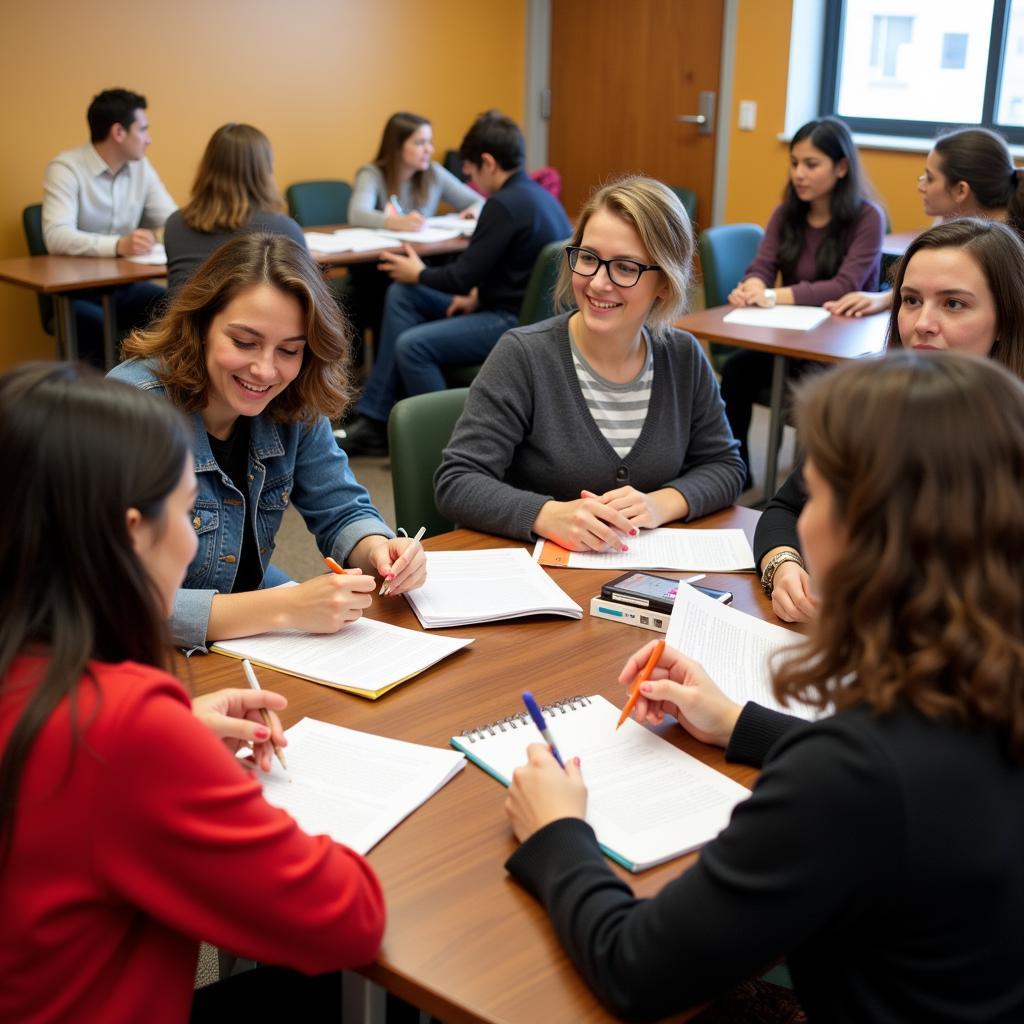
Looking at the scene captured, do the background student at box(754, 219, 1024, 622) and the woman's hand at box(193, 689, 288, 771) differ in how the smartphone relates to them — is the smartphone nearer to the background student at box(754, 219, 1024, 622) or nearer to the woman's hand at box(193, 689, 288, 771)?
the background student at box(754, 219, 1024, 622)

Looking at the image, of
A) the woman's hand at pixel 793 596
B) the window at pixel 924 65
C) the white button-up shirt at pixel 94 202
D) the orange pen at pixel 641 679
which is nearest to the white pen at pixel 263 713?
the orange pen at pixel 641 679

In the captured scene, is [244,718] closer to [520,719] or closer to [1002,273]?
[520,719]

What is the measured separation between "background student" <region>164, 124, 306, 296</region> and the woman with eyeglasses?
6.36ft

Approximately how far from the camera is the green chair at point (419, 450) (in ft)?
7.50

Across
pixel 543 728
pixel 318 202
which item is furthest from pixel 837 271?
pixel 543 728

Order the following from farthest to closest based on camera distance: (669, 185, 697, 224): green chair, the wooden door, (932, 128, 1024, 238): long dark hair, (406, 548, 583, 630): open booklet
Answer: the wooden door
(669, 185, 697, 224): green chair
(932, 128, 1024, 238): long dark hair
(406, 548, 583, 630): open booklet

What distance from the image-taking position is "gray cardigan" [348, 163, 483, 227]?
5.53m

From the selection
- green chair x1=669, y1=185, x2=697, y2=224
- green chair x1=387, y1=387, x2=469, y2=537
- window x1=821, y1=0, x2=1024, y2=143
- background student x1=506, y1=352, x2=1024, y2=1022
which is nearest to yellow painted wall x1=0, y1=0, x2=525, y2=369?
green chair x1=669, y1=185, x2=697, y2=224

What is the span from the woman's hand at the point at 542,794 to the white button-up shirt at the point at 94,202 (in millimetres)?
3954

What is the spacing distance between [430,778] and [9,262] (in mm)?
3917

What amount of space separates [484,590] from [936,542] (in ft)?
3.28

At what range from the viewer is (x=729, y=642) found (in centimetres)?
165

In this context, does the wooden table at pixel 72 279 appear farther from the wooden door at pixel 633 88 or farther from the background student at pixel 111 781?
the background student at pixel 111 781

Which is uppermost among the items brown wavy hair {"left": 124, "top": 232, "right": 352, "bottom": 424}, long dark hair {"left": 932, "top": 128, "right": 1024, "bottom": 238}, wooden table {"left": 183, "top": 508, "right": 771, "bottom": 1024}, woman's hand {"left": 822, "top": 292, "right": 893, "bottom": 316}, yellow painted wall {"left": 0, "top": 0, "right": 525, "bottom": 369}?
yellow painted wall {"left": 0, "top": 0, "right": 525, "bottom": 369}
